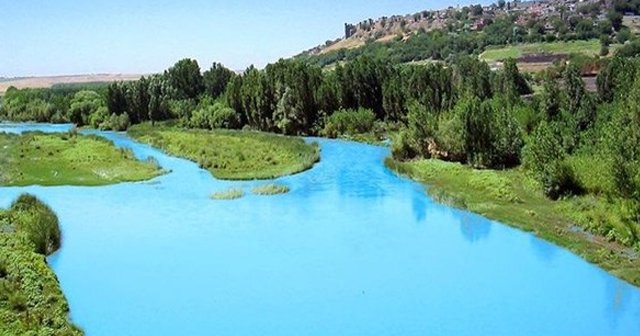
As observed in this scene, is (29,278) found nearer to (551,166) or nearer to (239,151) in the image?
(551,166)

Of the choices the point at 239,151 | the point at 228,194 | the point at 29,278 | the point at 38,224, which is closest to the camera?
the point at 29,278

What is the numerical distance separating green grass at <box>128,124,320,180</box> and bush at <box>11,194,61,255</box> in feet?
56.0

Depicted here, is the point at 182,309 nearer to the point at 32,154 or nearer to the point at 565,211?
the point at 565,211

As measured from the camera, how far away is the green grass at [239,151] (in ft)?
173

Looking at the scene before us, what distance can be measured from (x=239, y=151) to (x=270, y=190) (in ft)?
52.1

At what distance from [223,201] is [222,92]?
57422mm

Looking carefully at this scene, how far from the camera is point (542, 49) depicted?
406 ft

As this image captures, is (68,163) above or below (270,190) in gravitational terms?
above

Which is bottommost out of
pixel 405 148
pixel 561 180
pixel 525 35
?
pixel 405 148

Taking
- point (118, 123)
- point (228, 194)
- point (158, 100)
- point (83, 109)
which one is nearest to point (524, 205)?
point (228, 194)

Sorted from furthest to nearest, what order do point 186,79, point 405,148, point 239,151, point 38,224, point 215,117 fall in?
point 186,79 → point 215,117 → point 239,151 → point 405,148 → point 38,224

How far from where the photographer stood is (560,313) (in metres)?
24.0

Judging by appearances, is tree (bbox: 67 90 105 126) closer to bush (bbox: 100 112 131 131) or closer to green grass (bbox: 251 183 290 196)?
bush (bbox: 100 112 131 131)

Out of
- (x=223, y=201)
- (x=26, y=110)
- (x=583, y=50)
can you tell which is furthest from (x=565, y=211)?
(x=26, y=110)
